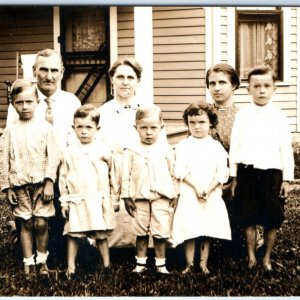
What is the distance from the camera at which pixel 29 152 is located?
116 inches

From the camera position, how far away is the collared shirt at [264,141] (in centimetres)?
290

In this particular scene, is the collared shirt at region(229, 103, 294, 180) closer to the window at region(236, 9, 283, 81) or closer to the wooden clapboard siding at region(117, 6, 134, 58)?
the window at region(236, 9, 283, 81)

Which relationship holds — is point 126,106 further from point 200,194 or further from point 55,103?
point 200,194

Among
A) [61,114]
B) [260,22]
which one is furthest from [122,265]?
[260,22]

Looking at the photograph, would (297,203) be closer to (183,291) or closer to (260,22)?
(183,291)

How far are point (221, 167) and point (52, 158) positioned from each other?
0.96 meters

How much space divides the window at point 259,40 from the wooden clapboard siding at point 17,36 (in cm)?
113

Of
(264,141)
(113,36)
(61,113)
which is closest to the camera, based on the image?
(264,141)

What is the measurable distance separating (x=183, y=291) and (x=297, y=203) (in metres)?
0.87

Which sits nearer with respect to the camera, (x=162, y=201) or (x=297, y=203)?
(x=162, y=201)

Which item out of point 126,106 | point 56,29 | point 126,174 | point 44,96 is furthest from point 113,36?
point 126,174

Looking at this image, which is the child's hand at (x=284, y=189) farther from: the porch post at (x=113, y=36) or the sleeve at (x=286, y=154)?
the porch post at (x=113, y=36)

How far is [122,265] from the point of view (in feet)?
10.0

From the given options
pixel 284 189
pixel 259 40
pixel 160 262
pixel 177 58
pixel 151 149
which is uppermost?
pixel 259 40
